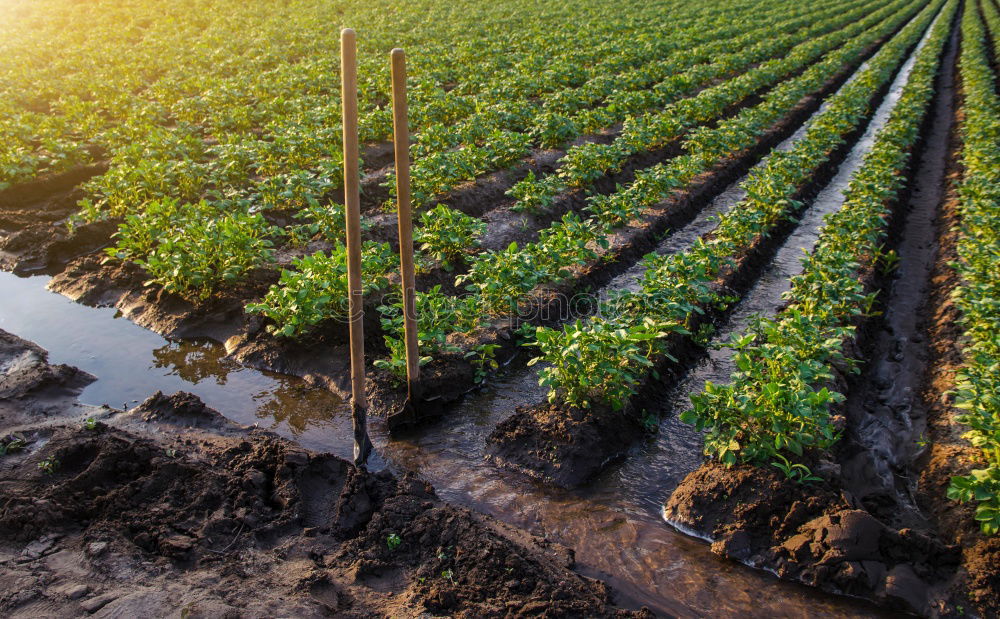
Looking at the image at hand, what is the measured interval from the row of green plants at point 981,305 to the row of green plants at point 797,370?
863 millimetres

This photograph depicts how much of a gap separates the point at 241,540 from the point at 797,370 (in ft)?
13.6

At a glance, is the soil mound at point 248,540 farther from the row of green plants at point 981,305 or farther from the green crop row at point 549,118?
the green crop row at point 549,118

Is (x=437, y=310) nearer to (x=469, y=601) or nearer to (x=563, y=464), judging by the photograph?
(x=563, y=464)

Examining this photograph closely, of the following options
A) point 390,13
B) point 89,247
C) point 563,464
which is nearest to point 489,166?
point 89,247

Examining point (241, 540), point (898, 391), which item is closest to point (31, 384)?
point (241, 540)

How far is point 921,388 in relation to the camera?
598 centimetres

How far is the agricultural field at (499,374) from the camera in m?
3.79

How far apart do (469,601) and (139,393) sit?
4.20 meters

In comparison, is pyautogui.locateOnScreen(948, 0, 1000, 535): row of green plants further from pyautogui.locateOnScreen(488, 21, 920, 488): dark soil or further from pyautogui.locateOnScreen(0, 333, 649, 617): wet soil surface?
pyautogui.locateOnScreen(0, 333, 649, 617): wet soil surface

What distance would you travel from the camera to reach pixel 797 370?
15.8 feet

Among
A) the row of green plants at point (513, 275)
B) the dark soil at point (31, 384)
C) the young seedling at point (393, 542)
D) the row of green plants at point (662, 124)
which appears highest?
the row of green plants at point (662, 124)

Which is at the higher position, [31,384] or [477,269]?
[477,269]

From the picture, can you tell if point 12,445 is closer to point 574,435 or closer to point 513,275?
point 574,435

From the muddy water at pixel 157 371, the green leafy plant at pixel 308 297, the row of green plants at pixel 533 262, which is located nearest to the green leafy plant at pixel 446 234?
the row of green plants at pixel 533 262
